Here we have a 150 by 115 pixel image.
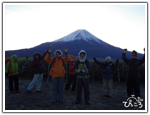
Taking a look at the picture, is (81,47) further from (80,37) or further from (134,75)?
(134,75)

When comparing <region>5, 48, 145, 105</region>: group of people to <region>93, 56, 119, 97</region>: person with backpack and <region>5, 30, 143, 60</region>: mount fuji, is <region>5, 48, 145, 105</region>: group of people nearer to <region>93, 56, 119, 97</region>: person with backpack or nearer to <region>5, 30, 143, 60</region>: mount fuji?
<region>93, 56, 119, 97</region>: person with backpack

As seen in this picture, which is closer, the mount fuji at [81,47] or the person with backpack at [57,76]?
the person with backpack at [57,76]

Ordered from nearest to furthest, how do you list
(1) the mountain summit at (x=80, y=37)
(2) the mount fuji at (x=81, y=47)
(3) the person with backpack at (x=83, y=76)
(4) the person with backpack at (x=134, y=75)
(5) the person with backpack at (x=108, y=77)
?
(3) the person with backpack at (x=83, y=76) → (4) the person with backpack at (x=134, y=75) → (5) the person with backpack at (x=108, y=77) → (2) the mount fuji at (x=81, y=47) → (1) the mountain summit at (x=80, y=37)

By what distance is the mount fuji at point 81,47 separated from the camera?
4416 centimetres

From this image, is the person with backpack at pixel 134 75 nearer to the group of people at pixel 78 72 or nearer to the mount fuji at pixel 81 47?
the group of people at pixel 78 72

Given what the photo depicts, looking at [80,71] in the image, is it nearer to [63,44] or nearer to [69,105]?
[69,105]

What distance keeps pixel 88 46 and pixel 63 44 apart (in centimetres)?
882

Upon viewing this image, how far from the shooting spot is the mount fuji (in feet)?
145

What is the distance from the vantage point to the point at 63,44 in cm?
4706

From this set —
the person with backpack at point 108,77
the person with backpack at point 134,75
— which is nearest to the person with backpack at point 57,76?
the person with backpack at point 108,77

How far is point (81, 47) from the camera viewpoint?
1815 inches

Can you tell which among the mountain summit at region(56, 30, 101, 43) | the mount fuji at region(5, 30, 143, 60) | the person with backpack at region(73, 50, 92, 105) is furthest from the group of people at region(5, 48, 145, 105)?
the mountain summit at region(56, 30, 101, 43)

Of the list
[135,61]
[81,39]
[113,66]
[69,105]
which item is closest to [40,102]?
[69,105]

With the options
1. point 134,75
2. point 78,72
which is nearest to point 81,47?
point 134,75
